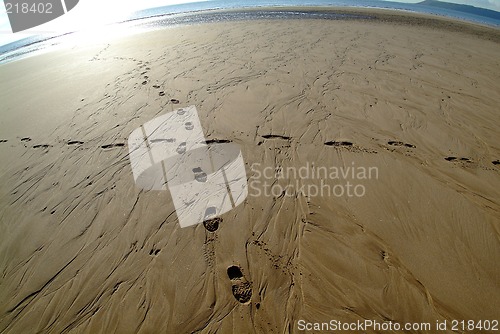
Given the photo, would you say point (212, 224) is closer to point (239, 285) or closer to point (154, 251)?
point (154, 251)

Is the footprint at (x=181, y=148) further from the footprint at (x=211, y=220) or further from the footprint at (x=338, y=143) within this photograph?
the footprint at (x=338, y=143)

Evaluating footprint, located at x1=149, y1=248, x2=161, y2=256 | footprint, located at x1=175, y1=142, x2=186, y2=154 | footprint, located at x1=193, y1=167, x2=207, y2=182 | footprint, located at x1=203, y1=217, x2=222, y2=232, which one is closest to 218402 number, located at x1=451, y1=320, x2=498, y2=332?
footprint, located at x1=203, y1=217, x2=222, y2=232

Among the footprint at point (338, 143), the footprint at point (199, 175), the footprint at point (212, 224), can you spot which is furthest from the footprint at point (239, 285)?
the footprint at point (338, 143)

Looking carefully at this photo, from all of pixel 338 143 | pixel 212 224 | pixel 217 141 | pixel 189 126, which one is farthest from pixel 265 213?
pixel 189 126

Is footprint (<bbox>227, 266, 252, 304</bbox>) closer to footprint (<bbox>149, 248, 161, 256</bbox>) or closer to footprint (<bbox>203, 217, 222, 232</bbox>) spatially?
footprint (<bbox>203, 217, 222, 232</bbox>)

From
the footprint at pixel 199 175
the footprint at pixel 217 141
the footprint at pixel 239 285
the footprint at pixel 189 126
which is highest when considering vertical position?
the footprint at pixel 189 126

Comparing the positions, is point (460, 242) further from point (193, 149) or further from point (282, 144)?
point (193, 149)

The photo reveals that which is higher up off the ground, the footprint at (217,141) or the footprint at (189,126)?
the footprint at (189,126)
